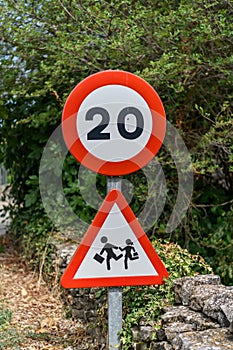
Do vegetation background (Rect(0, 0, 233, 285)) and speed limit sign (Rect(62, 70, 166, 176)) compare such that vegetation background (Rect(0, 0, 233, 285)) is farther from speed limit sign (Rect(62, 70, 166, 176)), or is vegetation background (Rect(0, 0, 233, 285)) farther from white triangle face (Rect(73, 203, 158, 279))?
white triangle face (Rect(73, 203, 158, 279))

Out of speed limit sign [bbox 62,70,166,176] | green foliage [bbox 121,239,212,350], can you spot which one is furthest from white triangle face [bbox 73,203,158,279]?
green foliage [bbox 121,239,212,350]

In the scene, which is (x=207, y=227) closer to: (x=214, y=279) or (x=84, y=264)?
(x=214, y=279)

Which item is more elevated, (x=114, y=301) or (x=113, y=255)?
(x=113, y=255)

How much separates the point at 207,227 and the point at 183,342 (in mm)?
3910

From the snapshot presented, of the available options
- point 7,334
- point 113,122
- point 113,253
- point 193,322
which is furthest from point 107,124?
point 7,334

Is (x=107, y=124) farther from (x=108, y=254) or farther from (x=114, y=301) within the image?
(x=114, y=301)

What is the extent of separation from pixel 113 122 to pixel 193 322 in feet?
3.56

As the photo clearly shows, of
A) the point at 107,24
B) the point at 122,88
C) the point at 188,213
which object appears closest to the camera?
the point at 122,88

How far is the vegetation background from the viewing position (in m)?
4.82

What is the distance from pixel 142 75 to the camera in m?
4.77

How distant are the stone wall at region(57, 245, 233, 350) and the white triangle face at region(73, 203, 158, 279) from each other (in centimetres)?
30

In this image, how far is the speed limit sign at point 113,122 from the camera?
283 centimetres

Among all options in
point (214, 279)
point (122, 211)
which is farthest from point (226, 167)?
point (122, 211)

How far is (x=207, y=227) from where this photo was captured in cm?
641
